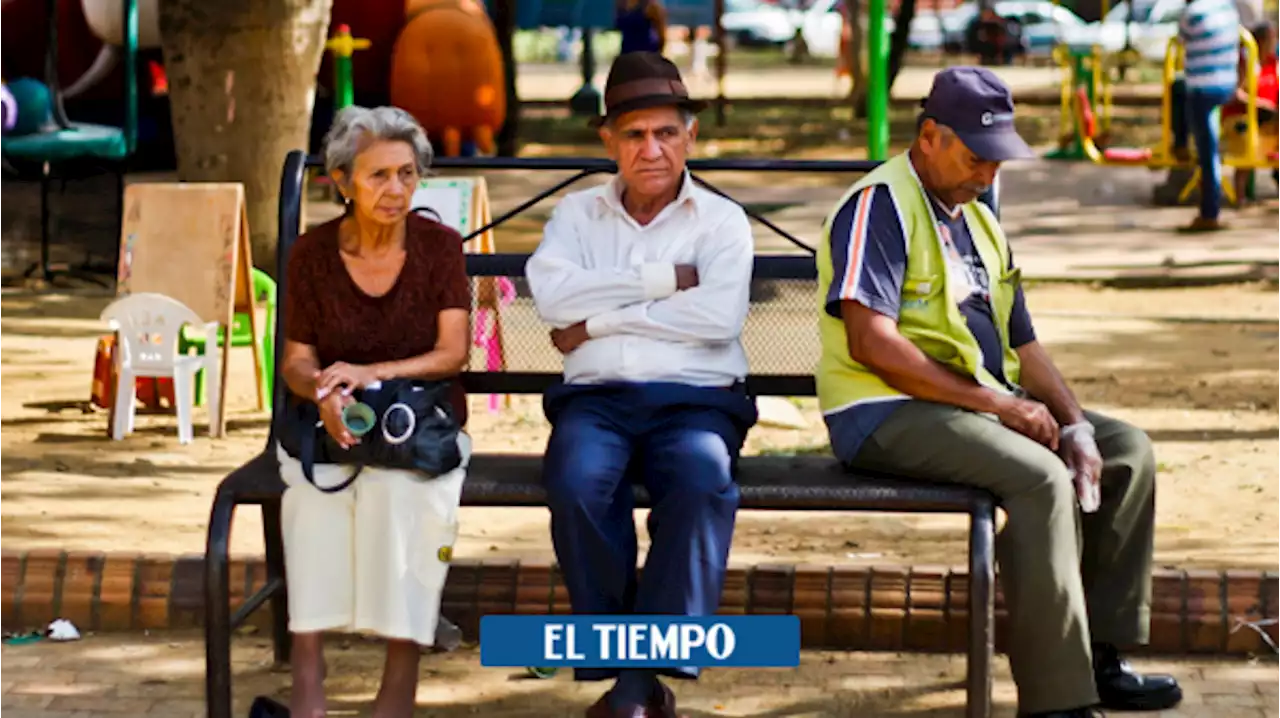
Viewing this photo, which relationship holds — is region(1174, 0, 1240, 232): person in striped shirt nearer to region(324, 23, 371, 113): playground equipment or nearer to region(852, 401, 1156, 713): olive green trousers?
region(324, 23, 371, 113): playground equipment

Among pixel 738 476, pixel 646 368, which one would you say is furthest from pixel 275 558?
pixel 738 476

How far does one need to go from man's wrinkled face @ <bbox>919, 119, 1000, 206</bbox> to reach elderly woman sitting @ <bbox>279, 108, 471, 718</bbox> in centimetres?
102

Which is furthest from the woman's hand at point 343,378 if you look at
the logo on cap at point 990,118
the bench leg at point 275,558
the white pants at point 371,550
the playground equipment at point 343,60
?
the playground equipment at point 343,60

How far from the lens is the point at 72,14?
1725 cm

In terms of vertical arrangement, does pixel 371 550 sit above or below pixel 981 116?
below

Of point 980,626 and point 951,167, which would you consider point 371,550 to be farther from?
point 951,167

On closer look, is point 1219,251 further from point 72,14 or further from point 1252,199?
point 72,14

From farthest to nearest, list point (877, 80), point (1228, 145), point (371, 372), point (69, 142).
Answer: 1. point (1228, 145)
2. point (877, 80)
3. point (69, 142)
4. point (371, 372)

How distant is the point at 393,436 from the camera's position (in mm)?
4777

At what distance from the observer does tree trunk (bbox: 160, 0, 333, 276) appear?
34.4ft

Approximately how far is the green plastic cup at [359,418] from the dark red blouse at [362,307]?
0.25 metres

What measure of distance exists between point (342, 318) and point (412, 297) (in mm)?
153

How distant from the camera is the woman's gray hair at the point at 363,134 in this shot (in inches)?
198

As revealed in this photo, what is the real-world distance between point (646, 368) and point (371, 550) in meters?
0.70
